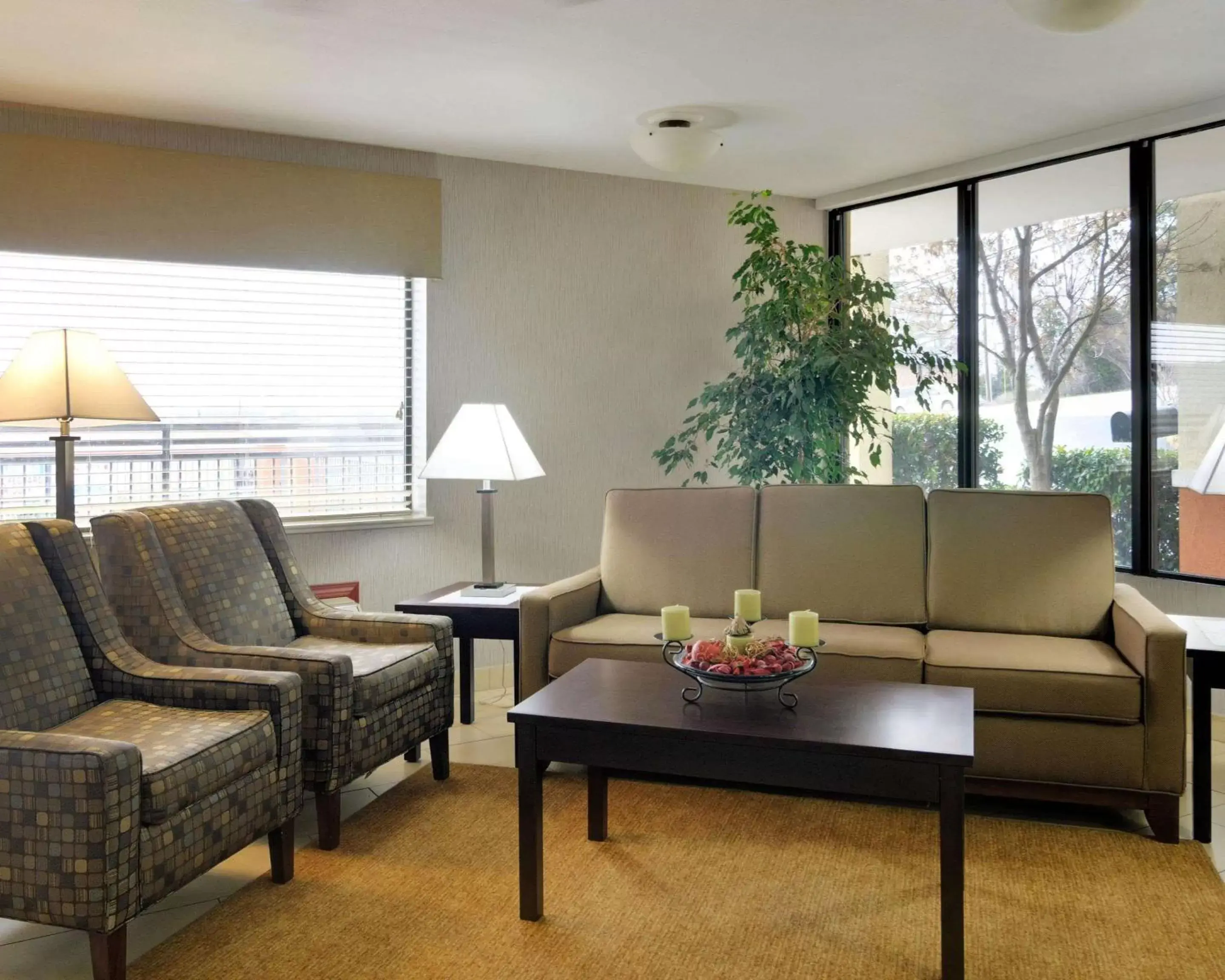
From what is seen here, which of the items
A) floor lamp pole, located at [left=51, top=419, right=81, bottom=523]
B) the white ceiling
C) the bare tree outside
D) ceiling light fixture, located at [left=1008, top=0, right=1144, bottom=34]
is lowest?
floor lamp pole, located at [left=51, top=419, right=81, bottom=523]

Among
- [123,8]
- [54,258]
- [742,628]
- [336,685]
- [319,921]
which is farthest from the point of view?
[54,258]

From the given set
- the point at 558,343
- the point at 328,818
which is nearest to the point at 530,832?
the point at 328,818

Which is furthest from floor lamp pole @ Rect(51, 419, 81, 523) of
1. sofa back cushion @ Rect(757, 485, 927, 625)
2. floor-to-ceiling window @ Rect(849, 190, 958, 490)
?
floor-to-ceiling window @ Rect(849, 190, 958, 490)

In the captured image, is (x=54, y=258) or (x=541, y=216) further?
(x=541, y=216)

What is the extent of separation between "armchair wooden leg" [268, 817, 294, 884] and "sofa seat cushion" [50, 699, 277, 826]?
0.65 feet

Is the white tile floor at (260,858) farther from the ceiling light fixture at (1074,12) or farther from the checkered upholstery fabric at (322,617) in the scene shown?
the ceiling light fixture at (1074,12)

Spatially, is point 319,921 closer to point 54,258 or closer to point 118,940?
point 118,940

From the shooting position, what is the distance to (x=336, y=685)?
2.64 metres

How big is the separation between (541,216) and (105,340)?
1.93 metres

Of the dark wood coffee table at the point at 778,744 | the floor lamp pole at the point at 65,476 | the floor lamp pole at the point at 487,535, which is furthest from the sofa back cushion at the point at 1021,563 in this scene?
the floor lamp pole at the point at 65,476

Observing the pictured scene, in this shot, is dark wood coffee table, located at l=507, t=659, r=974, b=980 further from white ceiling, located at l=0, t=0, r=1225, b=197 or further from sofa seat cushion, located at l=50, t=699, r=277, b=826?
white ceiling, located at l=0, t=0, r=1225, b=197

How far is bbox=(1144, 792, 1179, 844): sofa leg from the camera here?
2.65 m

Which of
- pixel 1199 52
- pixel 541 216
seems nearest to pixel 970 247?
pixel 1199 52

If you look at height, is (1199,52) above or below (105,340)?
above
